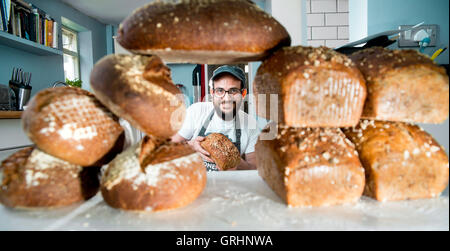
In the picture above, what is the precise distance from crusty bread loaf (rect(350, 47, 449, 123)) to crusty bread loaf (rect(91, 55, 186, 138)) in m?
0.39

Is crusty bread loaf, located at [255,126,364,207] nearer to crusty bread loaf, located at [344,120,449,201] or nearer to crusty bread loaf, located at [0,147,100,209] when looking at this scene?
crusty bread loaf, located at [344,120,449,201]

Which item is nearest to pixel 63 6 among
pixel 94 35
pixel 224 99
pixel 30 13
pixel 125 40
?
pixel 94 35

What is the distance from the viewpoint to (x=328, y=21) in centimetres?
238

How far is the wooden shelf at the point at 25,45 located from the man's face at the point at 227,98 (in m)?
2.48

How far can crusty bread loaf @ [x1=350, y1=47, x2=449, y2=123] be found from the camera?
49cm

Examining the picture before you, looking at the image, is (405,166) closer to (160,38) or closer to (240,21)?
(240,21)

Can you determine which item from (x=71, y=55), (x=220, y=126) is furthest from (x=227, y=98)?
(x=71, y=55)

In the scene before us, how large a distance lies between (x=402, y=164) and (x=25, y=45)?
3995 mm

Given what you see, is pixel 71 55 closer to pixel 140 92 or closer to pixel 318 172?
pixel 140 92

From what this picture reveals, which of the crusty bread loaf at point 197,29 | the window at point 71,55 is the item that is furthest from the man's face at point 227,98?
the window at point 71,55

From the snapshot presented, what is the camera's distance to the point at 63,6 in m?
4.16

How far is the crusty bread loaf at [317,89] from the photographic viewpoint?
1.61 feet

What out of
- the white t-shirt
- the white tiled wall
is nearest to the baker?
the white t-shirt
